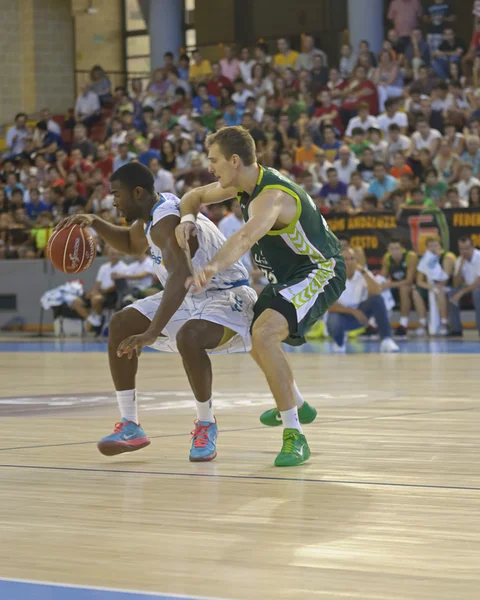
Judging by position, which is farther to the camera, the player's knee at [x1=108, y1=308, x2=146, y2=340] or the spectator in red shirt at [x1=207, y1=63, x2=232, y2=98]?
the spectator in red shirt at [x1=207, y1=63, x2=232, y2=98]

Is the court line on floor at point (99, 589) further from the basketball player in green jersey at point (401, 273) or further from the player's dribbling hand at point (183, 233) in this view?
the basketball player in green jersey at point (401, 273)

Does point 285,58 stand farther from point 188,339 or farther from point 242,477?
point 242,477

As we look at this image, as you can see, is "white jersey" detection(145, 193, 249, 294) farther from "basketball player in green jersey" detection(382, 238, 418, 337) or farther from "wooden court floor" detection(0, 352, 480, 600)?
"basketball player in green jersey" detection(382, 238, 418, 337)

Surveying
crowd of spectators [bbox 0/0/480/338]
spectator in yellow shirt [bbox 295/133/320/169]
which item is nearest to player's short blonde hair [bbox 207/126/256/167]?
crowd of spectators [bbox 0/0/480/338]

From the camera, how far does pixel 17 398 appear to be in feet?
28.5

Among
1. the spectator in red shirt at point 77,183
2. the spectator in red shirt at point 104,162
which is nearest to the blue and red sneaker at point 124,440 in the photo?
the spectator in red shirt at point 77,183

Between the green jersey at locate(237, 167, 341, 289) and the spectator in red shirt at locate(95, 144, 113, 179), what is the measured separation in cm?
1438

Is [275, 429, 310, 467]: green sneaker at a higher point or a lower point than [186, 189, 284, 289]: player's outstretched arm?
lower

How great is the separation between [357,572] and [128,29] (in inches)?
1030

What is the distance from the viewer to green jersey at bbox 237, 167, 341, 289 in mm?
5270

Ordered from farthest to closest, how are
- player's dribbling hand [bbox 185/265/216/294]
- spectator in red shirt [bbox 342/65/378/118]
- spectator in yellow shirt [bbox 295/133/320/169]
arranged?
1. spectator in red shirt [bbox 342/65/378/118]
2. spectator in yellow shirt [bbox 295/133/320/169]
3. player's dribbling hand [bbox 185/265/216/294]

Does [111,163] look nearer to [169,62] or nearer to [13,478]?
[169,62]

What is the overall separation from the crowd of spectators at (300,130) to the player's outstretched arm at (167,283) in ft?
31.8

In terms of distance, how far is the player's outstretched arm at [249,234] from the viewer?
4773 mm
